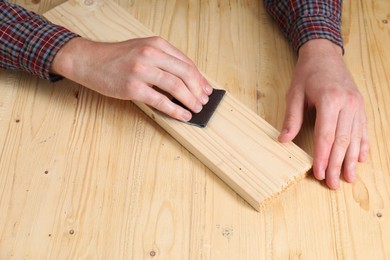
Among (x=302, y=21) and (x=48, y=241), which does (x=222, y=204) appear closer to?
(x=48, y=241)

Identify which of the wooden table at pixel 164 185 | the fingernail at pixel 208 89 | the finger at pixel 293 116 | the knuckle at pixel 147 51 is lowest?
the wooden table at pixel 164 185

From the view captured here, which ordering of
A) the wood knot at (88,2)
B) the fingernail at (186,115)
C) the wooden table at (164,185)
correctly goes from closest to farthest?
the wooden table at (164,185) < the fingernail at (186,115) < the wood knot at (88,2)

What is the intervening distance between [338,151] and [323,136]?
47 mm

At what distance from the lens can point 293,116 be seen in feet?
3.77

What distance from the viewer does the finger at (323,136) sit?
109 centimetres

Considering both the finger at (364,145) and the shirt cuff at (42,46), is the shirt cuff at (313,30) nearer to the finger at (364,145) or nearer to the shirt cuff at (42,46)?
the finger at (364,145)

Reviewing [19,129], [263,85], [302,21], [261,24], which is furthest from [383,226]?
[19,129]

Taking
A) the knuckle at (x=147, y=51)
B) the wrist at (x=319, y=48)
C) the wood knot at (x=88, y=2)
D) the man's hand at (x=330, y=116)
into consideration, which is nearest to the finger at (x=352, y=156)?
the man's hand at (x=330, y=116)

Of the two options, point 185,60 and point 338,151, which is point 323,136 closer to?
point 338,151

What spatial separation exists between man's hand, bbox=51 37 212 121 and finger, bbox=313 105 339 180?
27 centimetres

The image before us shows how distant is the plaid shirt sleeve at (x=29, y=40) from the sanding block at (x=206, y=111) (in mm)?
340

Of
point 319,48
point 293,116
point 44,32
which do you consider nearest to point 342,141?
point 293,116

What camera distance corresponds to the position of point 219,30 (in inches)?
56.2

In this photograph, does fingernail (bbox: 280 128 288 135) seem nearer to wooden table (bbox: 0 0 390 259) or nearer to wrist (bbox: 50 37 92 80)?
wooden table (bbox: 0 0 390 259)
